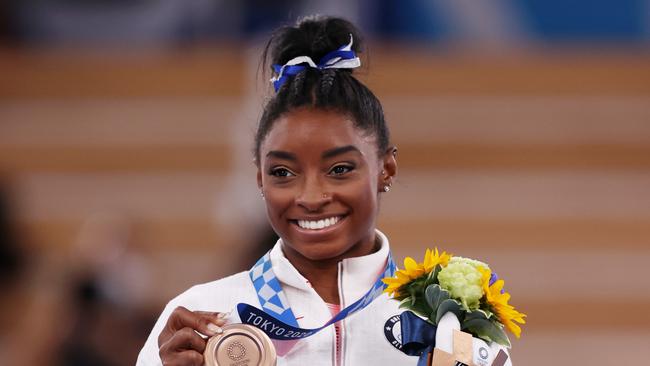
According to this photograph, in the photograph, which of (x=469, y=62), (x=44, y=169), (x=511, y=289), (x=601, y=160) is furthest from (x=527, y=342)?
(x=44, y=169)

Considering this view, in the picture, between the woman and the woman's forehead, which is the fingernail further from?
the woman's forehead

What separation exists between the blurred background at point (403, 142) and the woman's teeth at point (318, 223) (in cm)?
396

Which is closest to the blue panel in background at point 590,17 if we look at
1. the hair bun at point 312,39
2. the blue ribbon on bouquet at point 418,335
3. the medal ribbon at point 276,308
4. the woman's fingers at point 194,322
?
the hair bun at point 312,39

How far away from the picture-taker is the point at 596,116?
802cm

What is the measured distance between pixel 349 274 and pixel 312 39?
519 millimetres

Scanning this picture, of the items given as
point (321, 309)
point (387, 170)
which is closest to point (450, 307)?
point (321, 309)

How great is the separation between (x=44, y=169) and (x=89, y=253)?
229 cm

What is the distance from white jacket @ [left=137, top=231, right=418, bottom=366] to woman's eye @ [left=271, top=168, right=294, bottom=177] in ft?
0.62

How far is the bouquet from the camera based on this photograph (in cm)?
286

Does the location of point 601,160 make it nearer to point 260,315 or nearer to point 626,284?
point 626,284

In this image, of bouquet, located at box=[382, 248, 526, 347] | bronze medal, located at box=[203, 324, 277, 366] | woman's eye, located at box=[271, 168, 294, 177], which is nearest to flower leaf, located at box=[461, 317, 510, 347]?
bouquet, located at box=[382, 248, 526, 347]

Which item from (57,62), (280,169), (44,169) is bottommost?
(44,169)

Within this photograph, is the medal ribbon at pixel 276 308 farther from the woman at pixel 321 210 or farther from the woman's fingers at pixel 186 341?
the woman's fingers at pixel 186 341

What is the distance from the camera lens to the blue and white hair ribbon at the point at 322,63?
123 inches
